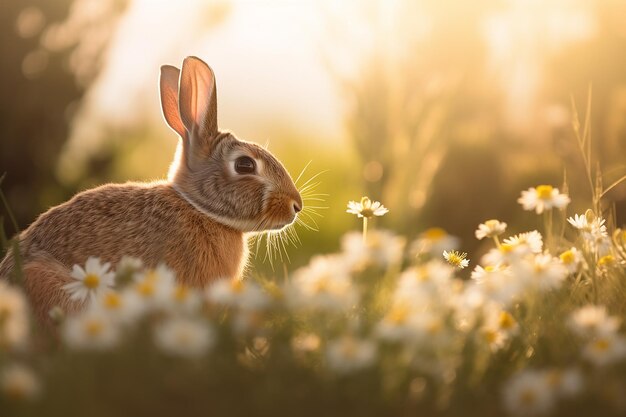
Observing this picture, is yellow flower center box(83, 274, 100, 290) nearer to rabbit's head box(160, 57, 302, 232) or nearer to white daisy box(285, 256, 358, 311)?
white daisy box(285, 256, 358, 311)

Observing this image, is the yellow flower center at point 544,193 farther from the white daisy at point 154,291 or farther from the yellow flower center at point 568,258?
the white daisy at point 154,291

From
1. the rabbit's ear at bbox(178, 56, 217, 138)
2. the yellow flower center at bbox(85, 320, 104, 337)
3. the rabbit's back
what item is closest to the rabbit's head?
the rabbit's ear at bbox(178, 56, 217, 138)

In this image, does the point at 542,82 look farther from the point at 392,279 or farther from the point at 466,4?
the point at 392,279

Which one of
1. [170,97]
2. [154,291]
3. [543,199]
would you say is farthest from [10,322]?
[170,97]

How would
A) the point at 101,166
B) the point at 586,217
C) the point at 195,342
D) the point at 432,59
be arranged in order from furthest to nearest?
the point at 101,166 < the point at 432,59 < the point at 586,217 < the point at 195,342

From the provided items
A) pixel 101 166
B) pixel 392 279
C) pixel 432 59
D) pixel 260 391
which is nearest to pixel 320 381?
pixel 260 391

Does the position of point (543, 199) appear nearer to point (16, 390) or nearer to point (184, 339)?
point (184, 339)
